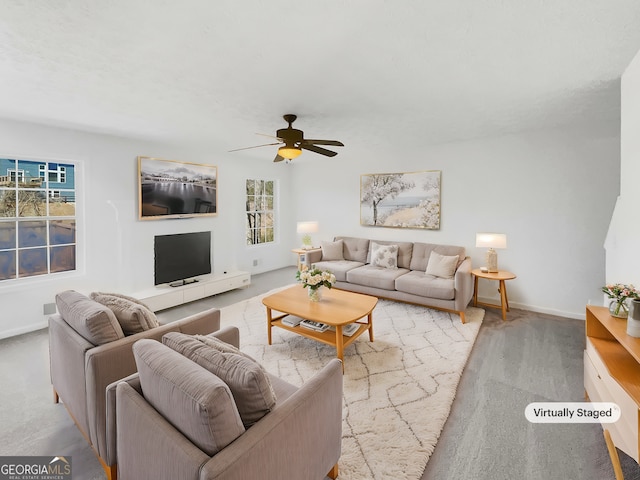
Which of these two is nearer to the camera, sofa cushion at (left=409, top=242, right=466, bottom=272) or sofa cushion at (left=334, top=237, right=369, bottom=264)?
sofa cushion at (left=409, top=242, right=466, bottom=272)

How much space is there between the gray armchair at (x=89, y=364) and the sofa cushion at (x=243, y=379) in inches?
24.1

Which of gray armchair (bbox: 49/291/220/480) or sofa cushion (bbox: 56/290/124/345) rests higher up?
sofa cushion (bbox: 56/290/124/345)

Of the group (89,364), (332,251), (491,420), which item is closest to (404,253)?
(332,251)

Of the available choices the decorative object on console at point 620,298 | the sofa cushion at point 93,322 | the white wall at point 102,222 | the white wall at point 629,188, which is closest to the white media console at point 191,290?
the white wall at point 102,222

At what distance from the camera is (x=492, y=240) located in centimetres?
413

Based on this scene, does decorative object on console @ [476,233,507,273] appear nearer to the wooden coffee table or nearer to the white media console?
the wooden coffee table

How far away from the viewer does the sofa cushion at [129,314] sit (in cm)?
196

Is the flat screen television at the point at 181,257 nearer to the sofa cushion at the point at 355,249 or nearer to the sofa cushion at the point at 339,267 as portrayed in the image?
the sofa cushion at the point at 339,267

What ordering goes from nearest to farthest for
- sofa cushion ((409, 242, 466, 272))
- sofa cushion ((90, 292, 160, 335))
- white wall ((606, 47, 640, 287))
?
sofa cushion ((90, 292, 160, 335)) < white wall ((606, 47, 640, 287)) < sofa cushion ((409, 242, 466, 272))

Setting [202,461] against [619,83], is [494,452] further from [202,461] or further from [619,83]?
[619,83]

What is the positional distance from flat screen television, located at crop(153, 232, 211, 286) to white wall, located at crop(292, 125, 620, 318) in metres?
2.90

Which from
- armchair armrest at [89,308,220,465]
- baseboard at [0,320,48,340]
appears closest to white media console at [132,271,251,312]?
baseboard at [0,320,48,340]

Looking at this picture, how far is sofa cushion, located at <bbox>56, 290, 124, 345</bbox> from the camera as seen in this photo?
1.78m

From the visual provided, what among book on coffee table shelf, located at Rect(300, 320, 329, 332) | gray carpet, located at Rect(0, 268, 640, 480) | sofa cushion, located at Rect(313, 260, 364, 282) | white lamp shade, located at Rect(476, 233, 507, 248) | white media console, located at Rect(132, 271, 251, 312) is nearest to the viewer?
gray carpet, located at Rect(0, 268, 640, 480)
